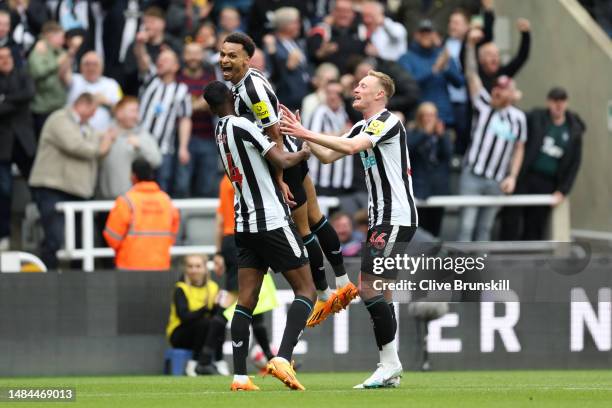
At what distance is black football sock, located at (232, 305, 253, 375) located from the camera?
11414 millimetres

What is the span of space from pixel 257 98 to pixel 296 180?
0.96 m

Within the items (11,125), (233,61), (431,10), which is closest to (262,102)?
(233,61)

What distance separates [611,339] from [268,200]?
590cm

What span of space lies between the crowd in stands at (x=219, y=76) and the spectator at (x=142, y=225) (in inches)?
56.2

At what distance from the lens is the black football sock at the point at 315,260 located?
39.5 ft

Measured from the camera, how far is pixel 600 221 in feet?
67.7

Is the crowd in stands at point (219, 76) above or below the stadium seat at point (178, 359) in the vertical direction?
above

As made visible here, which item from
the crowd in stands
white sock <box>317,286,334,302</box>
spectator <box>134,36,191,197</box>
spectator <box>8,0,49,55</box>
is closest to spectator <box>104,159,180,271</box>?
the crowd in stands

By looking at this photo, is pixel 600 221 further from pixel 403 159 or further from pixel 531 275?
pixel 403 159

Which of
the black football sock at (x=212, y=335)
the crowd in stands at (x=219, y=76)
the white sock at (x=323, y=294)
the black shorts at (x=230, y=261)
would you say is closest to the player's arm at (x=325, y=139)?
the white sock at (x=323, y=294)

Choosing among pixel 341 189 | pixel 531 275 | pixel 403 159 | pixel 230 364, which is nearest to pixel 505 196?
pixel 341 189

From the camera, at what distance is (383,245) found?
11.4 meters

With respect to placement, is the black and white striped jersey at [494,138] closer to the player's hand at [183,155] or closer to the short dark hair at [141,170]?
the player's hand at [183,155]

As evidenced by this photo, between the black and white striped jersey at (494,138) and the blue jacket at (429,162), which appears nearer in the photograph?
the blue jacket at (429,162)
